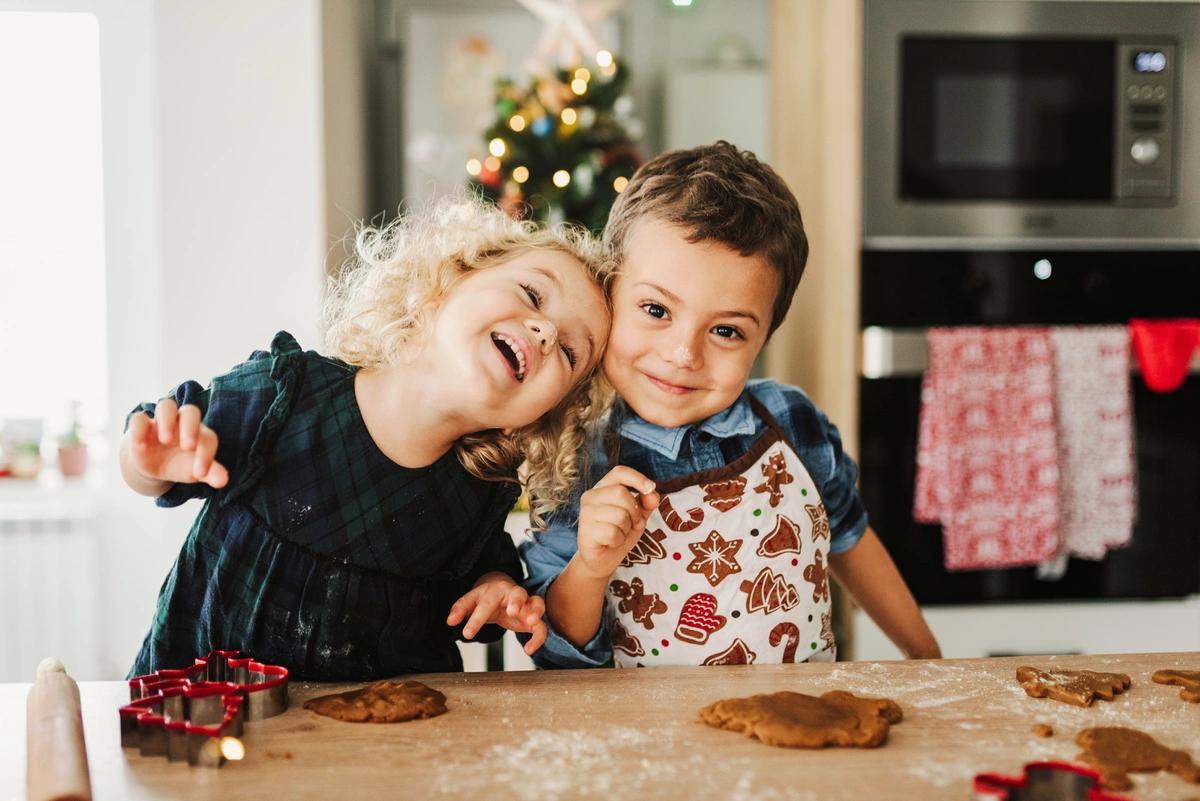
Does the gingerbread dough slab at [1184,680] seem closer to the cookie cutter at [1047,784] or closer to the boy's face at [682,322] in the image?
the cookie cutter at [1047,784]

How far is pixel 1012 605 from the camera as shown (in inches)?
84.6

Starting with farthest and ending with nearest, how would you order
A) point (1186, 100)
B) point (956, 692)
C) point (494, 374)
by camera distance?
1. point (1186, 100)
2. point (494, 374)
3. point (956, 692)

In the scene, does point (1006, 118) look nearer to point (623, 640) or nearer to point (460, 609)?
point (623, 640)

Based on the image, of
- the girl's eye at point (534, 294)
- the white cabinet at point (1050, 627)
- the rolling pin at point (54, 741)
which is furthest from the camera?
the white cabinet at point (1050, 627)

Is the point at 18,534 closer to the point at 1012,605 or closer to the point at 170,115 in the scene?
the point at 170,115

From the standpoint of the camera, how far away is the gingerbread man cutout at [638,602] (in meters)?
1.15

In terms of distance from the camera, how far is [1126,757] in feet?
2.35

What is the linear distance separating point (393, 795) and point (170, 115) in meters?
1.82

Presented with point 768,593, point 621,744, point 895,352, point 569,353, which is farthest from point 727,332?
point 895,352

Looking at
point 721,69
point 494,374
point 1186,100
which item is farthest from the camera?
point 721,69

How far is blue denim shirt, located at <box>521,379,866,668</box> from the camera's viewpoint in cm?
114

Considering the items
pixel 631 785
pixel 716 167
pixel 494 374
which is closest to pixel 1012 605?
pixel 716 167

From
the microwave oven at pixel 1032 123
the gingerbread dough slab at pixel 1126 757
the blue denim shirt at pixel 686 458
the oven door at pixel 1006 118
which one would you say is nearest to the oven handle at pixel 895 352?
the microwave oven at pixel 1032 123

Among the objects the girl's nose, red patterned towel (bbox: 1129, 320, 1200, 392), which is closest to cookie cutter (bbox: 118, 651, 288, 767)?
the girl's nose
